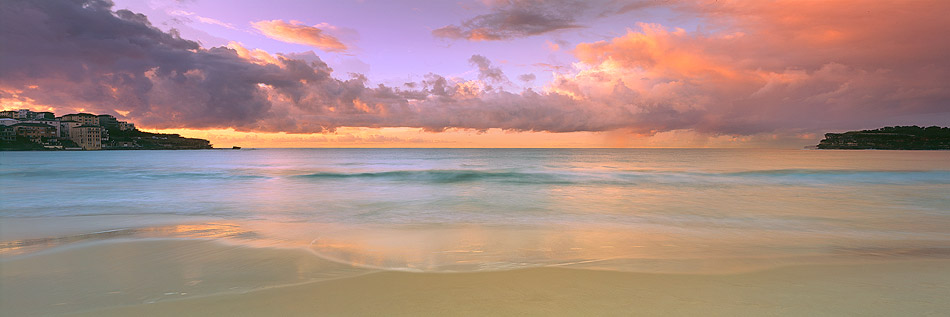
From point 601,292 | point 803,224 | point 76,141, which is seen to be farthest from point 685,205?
point 76,141

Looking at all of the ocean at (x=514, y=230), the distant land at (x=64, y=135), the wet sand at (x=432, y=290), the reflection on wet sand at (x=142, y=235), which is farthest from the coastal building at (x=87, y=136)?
the wet sand at (x=432, y=290)

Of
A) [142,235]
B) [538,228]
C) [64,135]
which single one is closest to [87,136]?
[64,135]

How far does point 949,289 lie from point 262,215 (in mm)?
12035

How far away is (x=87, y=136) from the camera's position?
391 feet

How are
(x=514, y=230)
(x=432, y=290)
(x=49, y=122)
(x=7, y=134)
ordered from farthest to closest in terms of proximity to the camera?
(x=49, y=122) < (x=7, y=134) < (x=514, y=230) < (x=432, y=290)

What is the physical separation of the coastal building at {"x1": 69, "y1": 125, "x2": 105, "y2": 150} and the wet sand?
6036 inches

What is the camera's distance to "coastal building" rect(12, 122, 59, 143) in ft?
364

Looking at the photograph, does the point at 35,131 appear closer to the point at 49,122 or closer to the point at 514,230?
the point at 49,122

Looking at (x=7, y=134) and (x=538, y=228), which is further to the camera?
(x=7, y=134)

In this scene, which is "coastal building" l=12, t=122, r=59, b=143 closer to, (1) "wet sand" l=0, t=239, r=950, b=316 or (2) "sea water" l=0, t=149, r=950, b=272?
(2) "sea water" l=0, t=149, r=950, b=272

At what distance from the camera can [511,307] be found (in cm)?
370

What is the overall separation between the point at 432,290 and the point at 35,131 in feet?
527

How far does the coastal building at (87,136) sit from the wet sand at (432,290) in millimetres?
153324

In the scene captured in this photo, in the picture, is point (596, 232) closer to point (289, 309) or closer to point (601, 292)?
point (601, 292)
